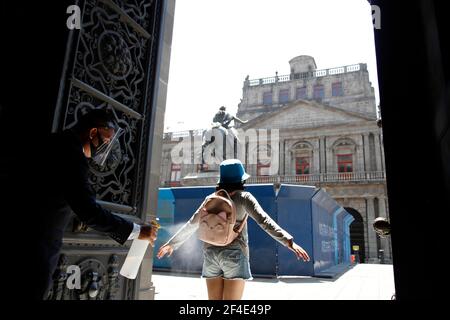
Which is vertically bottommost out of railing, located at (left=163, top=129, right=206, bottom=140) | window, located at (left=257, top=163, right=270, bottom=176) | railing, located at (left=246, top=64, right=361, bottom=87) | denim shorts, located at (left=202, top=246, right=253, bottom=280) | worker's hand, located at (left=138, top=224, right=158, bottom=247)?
denim shorts, located at (left=202, top=246, right=253, bottom=280)

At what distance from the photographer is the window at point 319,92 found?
30144mm

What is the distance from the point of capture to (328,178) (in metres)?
24.8

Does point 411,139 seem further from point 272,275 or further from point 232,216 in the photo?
point 272,275

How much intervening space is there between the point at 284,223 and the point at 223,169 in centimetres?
629

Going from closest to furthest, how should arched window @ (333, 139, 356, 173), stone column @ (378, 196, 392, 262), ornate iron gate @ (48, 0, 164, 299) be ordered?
ornate iron gate @ (48, 0, 164, 299)
stone column @ (378, 196, 392, 262)
arched window @ (333, 139, 356, 173)

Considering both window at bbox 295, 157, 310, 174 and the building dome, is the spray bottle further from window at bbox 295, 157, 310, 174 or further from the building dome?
the building dome

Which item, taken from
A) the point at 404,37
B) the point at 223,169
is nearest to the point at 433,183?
the point at 404,37

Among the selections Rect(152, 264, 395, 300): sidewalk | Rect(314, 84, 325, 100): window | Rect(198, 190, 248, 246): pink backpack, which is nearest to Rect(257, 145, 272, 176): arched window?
Rect(314, 84, 325, 100): window

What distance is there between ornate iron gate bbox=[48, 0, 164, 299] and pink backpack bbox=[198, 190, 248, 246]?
0.60m

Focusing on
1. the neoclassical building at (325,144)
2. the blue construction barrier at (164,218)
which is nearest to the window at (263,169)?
the neoclassical building at (325,144)

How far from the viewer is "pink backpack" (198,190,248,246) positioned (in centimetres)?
259

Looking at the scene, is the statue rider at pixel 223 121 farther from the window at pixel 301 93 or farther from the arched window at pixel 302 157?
the window at pixel 301 93

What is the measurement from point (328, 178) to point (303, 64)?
1311cm
